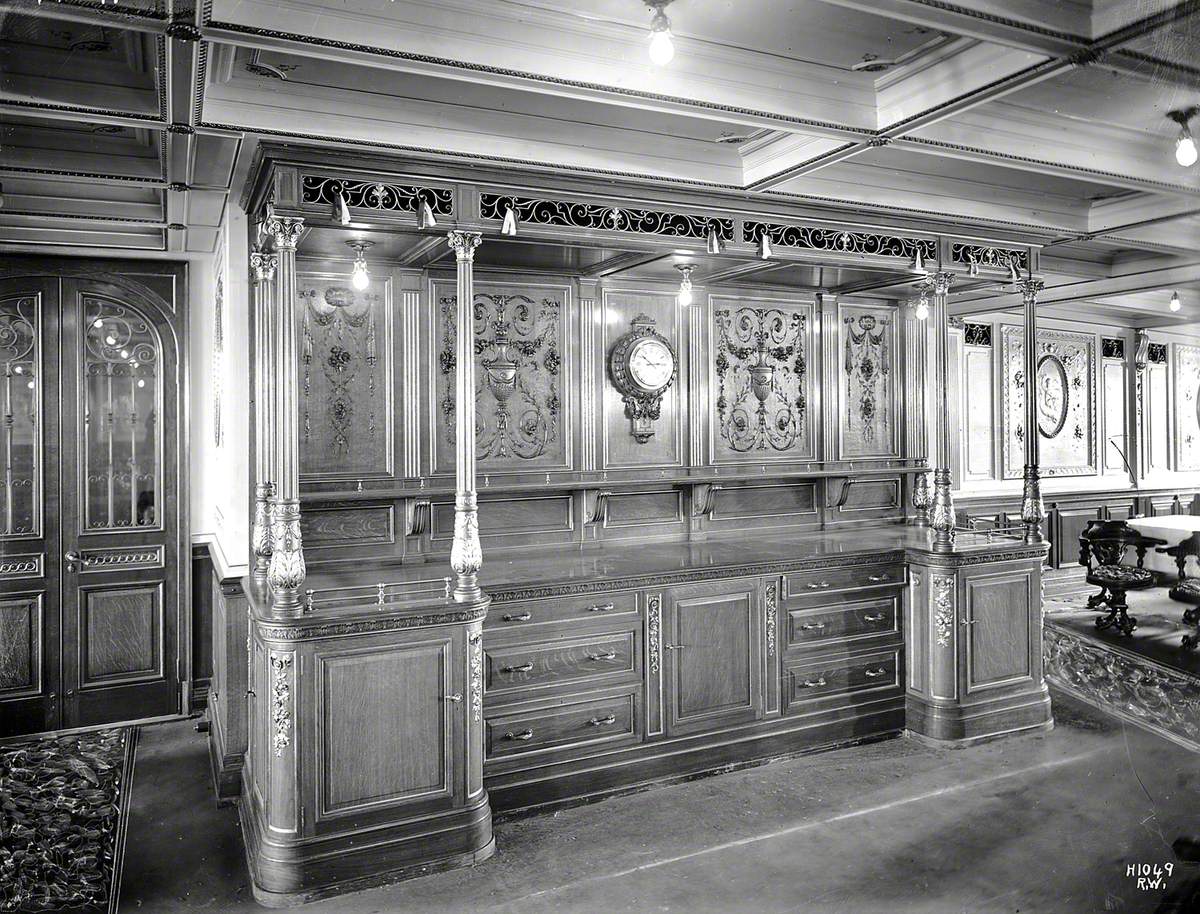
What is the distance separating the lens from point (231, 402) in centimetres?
419

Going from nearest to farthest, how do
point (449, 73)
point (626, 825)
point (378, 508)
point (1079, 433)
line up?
1. point (449, 73)
2. point (626, 825)
3. point (378, 508)
4. point (1079, 433)

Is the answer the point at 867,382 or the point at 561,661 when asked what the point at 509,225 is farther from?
the point at 867,382

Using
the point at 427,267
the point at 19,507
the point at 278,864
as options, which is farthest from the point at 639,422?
the point at 19,507

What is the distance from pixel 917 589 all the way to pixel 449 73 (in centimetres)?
356

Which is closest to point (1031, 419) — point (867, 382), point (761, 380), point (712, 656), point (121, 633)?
point (867, 382)

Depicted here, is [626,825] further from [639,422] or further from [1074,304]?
[1074,304]

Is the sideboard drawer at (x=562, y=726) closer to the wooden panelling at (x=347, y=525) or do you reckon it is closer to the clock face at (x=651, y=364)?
the wooden panelling at (x=347, y=525)

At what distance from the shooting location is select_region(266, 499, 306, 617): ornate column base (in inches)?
130

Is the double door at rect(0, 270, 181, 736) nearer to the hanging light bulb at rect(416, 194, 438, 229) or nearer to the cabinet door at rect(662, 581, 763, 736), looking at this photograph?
the hanging light bulb at rect(416, 194, 438, 229)

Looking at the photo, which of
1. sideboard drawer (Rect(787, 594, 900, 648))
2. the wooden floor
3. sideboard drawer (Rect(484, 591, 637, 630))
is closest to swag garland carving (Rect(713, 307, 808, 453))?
sideboard drawer (Rect(787, 594, 900, 648))

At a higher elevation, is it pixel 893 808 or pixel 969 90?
pixel 969 90

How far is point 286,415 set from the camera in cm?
345

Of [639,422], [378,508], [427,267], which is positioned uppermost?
[427,267]

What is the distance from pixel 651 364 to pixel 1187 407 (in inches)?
175
